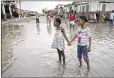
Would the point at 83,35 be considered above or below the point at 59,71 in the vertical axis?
above

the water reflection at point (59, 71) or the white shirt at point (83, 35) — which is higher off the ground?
the white shirt at point (83, 35)

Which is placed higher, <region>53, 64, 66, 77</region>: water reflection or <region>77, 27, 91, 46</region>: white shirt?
<region>77, 27, 91, 46</region>: white shirt

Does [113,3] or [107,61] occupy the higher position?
[113,3]

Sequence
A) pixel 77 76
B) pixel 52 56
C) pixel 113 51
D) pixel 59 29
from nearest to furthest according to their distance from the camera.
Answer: pixel 77 76 → pixel 59 29 → pixel 52 56 → pixel 113 51

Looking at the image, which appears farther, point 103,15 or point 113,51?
point 103,15

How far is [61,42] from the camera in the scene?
646cm

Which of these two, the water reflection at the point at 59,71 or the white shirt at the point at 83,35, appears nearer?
the water reflection at the point at 59,71

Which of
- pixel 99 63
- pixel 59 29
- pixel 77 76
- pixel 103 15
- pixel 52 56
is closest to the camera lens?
pixel 77 76

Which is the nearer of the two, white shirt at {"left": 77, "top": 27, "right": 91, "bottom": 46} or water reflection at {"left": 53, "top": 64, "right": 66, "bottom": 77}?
water reflection at {"left": 53, "top": 64, "right": 66, "bottom": 77}

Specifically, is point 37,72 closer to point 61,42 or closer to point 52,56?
point 61,42

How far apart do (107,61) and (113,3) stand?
25.4 meters

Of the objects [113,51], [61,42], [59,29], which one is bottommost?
[113,51]

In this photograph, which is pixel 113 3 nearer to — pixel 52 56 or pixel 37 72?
pixel 52 56

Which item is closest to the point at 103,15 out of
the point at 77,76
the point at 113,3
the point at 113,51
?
the point at 113,3
